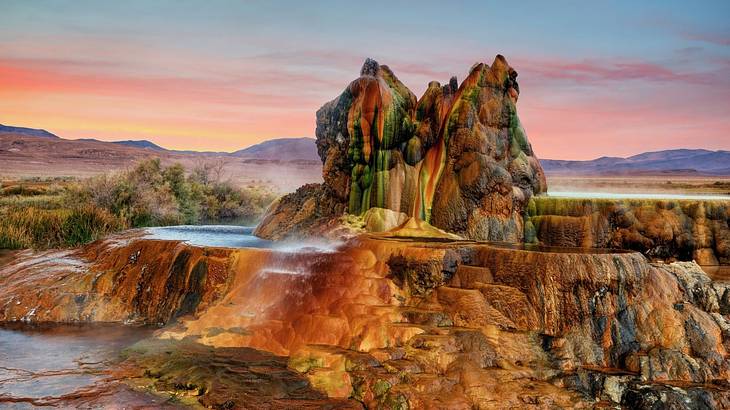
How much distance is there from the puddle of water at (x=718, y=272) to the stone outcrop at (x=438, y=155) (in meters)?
3.85

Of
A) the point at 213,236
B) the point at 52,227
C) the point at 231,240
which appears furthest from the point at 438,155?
the point at 52,227

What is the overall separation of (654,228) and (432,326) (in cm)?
647

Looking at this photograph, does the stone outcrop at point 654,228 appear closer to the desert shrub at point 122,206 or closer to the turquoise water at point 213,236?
the turquoise water at point 213,236

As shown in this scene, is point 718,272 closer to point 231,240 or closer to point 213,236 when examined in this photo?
point 231,240

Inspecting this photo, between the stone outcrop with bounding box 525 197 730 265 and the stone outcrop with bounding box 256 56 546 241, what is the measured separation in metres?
1.29

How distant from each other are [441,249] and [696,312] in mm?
4020

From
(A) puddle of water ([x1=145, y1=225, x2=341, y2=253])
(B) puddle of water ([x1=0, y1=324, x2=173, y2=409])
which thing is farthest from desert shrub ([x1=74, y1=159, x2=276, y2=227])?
(B) puddle of water ([x1=0, y1=324, x2=173, y2=409])

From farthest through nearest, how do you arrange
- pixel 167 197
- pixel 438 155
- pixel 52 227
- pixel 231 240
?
pixel 167 197, pixel 52 227, pixel 231 240, pixel 438 155

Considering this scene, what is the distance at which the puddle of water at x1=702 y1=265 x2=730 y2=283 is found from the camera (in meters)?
10.6

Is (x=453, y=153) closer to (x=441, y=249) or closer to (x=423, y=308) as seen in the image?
(x=441, y=249)

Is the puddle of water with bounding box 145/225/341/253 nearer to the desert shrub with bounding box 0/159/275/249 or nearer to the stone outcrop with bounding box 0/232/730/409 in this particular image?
the stone outcrop with bounding box 0/232/730/409

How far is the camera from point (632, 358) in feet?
27.0

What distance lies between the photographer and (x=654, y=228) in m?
12.6

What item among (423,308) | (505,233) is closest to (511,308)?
(423,308)
